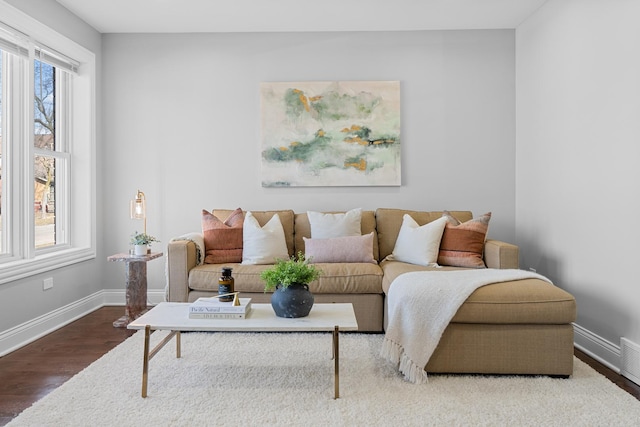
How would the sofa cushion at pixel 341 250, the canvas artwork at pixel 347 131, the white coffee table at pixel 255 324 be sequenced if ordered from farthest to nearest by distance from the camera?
the canvas artwork at pixel 347 131
the sofa cushion at pixel 341 250
the white coffee table at pixel 255 324

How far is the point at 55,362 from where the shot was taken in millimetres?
2926

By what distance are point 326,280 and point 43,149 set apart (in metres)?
2.70

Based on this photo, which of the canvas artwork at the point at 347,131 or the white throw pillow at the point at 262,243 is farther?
the canvas artwork at the point at 347,131

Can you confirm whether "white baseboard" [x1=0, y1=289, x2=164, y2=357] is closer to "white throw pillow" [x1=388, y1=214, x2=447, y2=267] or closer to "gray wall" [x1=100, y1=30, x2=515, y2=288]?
"gray wall" [x1=100, y1=30, x2=515, y2=288]

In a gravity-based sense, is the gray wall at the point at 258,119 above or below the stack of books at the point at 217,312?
above

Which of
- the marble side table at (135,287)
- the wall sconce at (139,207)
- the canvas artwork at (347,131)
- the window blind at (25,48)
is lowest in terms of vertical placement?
the marble side table at (135,287)

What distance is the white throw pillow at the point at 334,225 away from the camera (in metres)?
3.93

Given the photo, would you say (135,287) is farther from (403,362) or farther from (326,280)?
(403,362)

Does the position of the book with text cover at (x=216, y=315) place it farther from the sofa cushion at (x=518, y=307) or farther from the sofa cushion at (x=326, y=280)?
the sofa cushion at (x=518, y=307)

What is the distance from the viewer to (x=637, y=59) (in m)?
2.65

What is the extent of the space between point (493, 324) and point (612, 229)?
3.43 feet

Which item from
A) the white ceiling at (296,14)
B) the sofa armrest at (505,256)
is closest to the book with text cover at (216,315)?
the sofa armrest at (505,256)

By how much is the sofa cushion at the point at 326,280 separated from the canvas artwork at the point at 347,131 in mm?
1232

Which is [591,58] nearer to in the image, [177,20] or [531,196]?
[531,196]
